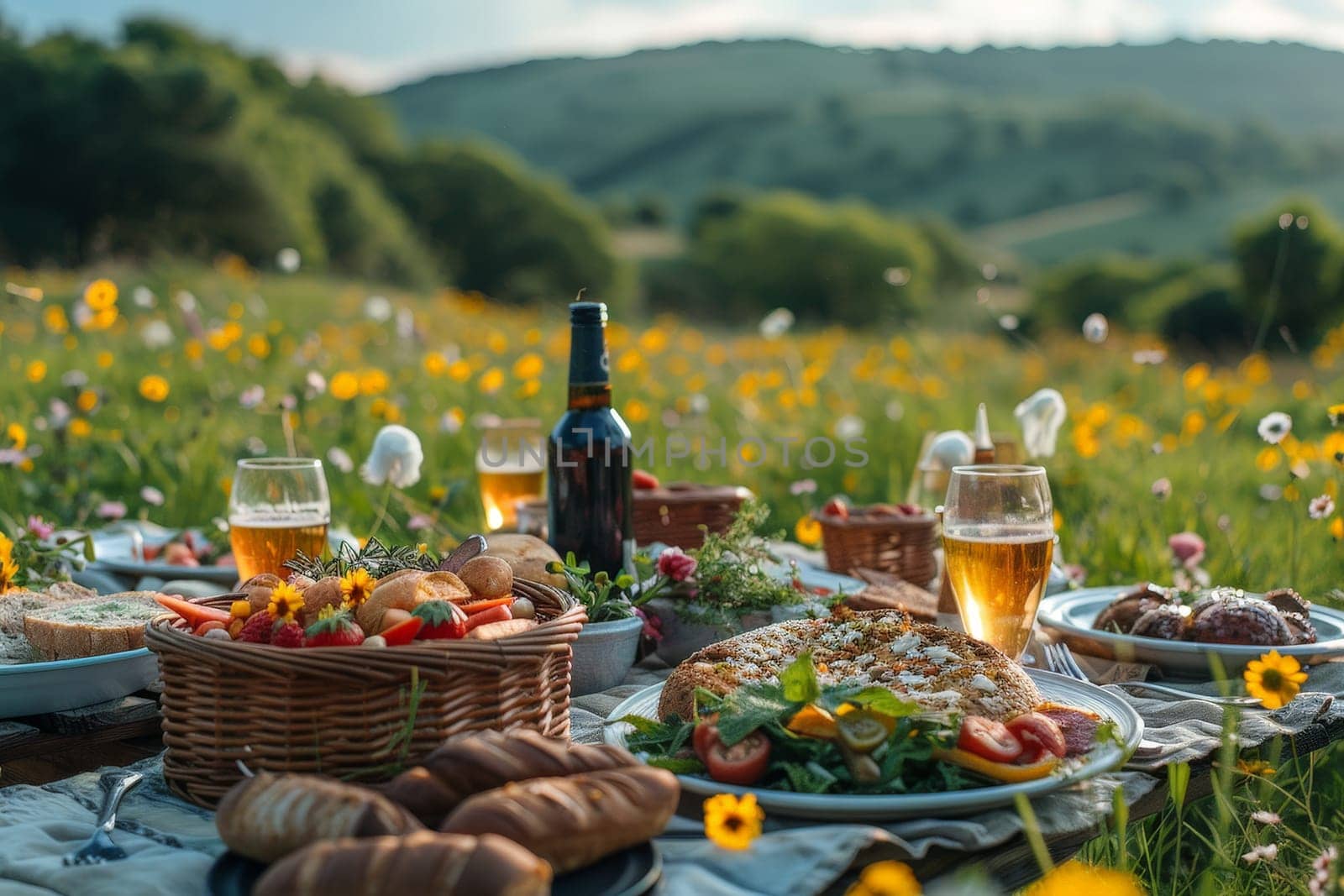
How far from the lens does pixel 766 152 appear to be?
5969 cm

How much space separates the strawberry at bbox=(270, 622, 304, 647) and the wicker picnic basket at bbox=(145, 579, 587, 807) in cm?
6

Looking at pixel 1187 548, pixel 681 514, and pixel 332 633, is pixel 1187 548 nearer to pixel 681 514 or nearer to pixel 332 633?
pixel 681 514

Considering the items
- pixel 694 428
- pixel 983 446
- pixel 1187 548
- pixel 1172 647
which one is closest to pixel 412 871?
pixel 1172 647

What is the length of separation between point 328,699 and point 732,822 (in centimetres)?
52

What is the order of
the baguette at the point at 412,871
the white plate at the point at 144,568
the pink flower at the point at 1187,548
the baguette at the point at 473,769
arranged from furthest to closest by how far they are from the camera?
1. the pink flower at the point at 1187,548
2. the white plate at the point at 144,568
3. the baguette at the point at 473,769
4. the baguette at the point at 412,871

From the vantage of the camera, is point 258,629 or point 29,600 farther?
point 29,600

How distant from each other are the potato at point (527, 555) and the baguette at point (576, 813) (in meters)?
0.81

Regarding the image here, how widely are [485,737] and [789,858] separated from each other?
1.17ft

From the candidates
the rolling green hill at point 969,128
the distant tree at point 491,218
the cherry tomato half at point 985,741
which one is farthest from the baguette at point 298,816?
the rolling green hill at point 969,128

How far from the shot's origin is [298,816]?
4.10 feet

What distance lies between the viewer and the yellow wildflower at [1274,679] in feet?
5.51

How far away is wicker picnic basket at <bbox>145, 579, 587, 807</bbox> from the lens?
4.92 ft

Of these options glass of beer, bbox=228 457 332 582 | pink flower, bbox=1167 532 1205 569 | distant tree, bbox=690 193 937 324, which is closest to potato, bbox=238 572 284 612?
glass of beer, bbox=228 457 332 582

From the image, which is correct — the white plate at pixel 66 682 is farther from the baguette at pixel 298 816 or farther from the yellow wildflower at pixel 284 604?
the baguette at pixel 298 816
